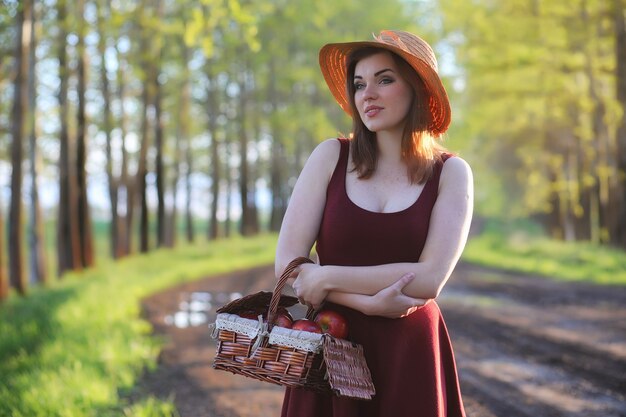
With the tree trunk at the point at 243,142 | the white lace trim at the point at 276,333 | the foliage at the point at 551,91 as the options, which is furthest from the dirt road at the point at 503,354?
the tree trunk at the point at 243,142

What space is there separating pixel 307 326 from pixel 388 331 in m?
0.35

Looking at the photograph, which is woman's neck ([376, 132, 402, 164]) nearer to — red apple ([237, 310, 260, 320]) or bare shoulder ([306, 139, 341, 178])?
bare shoulder ([306, 139, 341, 178])

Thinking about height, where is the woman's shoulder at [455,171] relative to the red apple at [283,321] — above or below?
above

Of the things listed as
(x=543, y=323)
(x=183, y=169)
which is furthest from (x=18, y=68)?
(x=183, y=169)

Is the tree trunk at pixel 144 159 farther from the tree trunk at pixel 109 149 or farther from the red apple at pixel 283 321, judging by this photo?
the red apple at pixel 283 321

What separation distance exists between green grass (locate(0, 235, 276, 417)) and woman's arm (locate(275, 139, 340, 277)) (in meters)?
2.63

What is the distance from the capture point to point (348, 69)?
286cm

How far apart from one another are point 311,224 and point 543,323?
7.29 m

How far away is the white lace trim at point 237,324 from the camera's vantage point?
2.43 meters

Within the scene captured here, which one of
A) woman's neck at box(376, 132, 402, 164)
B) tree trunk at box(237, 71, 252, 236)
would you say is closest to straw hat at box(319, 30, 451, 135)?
woman's neck at box(376, 132, 402, 164)

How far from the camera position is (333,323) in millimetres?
2545

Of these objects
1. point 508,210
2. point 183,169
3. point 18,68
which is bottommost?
point 508,210

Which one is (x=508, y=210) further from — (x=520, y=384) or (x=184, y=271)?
(x=520, y=384)

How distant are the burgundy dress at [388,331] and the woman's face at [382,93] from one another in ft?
0.86
